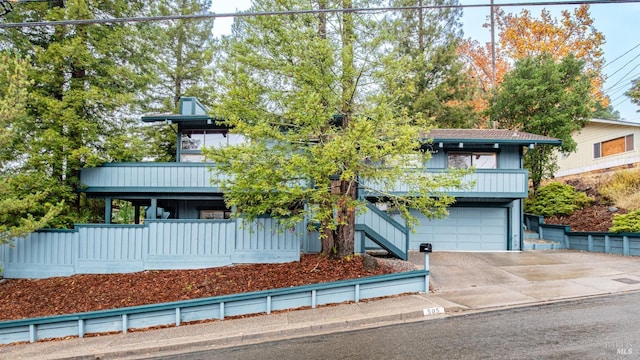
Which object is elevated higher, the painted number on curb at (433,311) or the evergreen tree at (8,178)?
the evergreen tree at (8,178)

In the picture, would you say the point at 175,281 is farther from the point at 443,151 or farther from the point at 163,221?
the point at 443,151

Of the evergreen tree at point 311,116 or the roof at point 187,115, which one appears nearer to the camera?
the evergreen tree at point 311,116

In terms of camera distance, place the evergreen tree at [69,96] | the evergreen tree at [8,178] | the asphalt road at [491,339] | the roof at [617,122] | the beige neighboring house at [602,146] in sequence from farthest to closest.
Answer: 1. the roof at [617,122]
2. the beige neighboring house at [602,146]
3. the evergreen tree at [69,96]
4. the evergreen tree at [8,178]
5. the asphalt road at [491,339]

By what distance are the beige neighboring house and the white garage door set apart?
8.95 metres

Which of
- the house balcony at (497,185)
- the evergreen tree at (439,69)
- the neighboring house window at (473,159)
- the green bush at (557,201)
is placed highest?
the evergreen tree at (439,69)

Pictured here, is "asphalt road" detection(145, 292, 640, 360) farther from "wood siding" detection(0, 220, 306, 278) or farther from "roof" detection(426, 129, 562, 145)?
"roof" detection(426, 129, 562, 145)

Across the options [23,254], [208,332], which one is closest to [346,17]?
[208,332]

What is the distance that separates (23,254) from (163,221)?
4.50 m

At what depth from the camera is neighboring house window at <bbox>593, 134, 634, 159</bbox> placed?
21.3 meters

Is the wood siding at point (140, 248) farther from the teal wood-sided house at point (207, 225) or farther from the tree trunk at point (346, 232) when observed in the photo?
the tree trunk at point (346, 232)

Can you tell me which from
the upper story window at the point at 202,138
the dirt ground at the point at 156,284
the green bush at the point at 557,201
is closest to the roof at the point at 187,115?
the upper story window at the point at 202,138

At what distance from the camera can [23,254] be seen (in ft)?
35.9

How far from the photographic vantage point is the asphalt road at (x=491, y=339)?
16.8ft

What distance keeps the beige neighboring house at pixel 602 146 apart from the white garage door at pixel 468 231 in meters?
8.95
